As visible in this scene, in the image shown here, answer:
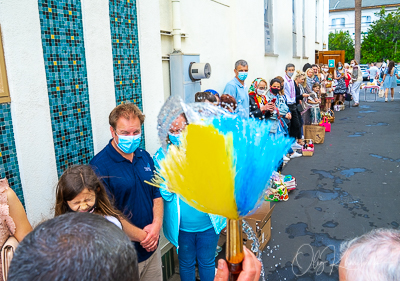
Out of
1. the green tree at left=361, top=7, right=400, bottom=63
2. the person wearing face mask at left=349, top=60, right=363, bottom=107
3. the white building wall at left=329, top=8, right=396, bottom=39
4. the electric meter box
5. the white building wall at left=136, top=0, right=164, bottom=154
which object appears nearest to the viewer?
the white building wall at left=136, top=0, right=164, bottom=154

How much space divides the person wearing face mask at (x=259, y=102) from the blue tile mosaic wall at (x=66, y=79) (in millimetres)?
3883

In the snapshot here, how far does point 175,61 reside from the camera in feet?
14.5

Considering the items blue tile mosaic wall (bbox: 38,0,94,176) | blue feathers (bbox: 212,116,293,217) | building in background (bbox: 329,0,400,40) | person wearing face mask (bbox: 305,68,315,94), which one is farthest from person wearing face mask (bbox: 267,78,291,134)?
building in background (bbox: 329,0,400,40)

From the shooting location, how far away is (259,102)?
6.52 meters

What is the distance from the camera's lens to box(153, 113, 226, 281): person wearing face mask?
116 inches

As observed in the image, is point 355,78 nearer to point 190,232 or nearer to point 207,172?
point 190,232

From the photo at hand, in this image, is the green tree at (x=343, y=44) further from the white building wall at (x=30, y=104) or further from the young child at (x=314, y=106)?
the white building wall at (x=30, y=104)

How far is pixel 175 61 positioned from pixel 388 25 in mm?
39697

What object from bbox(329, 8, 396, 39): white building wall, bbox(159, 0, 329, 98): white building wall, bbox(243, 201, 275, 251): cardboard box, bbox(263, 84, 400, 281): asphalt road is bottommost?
bbox(263, 84, 400, 281): asphalt road

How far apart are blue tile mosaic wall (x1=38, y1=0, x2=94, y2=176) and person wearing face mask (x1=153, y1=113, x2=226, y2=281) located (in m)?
0.69

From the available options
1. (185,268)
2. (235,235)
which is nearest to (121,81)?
(185,268)

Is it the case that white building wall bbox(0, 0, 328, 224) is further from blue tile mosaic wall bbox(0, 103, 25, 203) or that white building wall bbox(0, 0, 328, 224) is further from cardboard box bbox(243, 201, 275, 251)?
cardboard box bbox(243, 201, 275, 251)

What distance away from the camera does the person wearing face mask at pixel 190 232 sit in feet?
9.70

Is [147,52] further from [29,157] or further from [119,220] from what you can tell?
[119,220]
